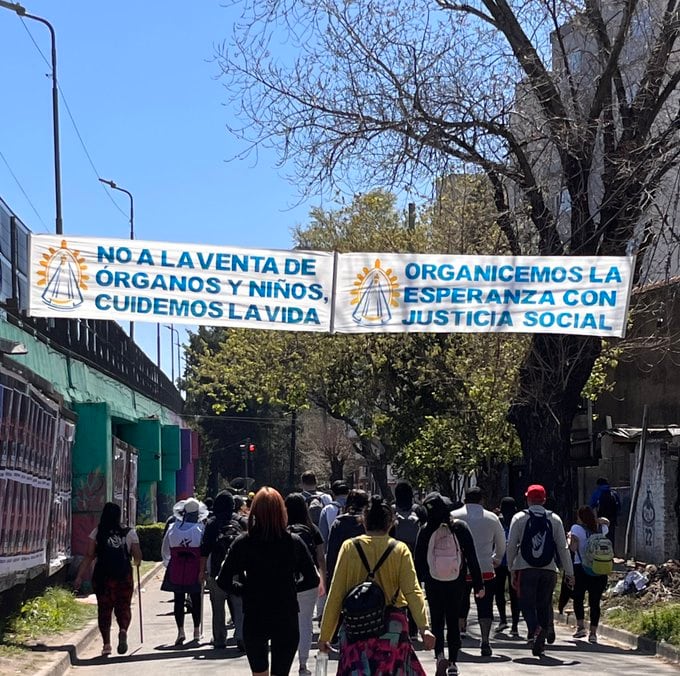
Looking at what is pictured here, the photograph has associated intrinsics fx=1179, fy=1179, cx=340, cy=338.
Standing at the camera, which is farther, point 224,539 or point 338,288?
point 338,288

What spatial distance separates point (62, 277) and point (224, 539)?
134 inches

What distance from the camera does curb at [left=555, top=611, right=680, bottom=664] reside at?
41.4 feet

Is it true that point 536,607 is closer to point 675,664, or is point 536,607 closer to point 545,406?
point 675,664

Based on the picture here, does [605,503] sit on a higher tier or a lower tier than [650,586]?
higher

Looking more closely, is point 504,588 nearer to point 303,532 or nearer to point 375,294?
point 375,294

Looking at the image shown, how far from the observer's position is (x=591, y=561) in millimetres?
13547

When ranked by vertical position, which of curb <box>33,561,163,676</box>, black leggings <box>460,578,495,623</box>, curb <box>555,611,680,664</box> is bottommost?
curb <box>33,561,163,676</box>

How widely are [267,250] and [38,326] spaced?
5.25 m

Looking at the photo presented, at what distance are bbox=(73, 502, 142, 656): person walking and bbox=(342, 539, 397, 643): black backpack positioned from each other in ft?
20.9

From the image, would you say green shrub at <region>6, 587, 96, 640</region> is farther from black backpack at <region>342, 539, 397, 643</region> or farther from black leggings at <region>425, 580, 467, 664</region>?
black backpack at <region>342, 539, 397, 643</region>

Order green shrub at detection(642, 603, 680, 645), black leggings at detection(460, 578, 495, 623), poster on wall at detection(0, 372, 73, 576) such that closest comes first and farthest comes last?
black leggings at detection(460, 578, 495, 623) → green shrub at detection(642, 603, 680, 645) → poster on wall at detection(0, 372, 73, 576)

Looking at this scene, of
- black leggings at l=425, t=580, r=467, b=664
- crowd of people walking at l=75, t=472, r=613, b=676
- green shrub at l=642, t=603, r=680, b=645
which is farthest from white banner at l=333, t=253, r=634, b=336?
black leggings at l=425, t=580, r=467, b=664

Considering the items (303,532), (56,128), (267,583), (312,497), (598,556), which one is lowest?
(598,556)

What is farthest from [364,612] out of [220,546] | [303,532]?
[220,546]
